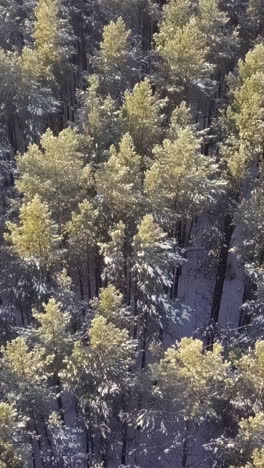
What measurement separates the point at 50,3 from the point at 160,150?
12.1 m

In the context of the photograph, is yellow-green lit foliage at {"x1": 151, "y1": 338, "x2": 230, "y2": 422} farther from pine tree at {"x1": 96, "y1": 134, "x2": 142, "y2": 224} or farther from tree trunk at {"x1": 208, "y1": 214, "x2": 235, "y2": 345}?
tree trunk at {"x1": 208, "y1": 214, "x2": 235, "y2": 345}

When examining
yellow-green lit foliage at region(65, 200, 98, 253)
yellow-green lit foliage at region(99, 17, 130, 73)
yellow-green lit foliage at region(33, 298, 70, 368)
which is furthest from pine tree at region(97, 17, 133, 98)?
yellow-green lit foliage at region(33, 298, 70, 368)

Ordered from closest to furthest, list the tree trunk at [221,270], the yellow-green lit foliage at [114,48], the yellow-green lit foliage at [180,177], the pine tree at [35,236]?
the pine tree at [35,236] < the yellow-green lit foliage at [180,177] < the tree trunk at [221,270] < the yellow-green lit foliage at [114,48]

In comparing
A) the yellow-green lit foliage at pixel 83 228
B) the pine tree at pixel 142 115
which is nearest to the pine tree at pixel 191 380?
the yellow-green lit foliage at pixel 83 228

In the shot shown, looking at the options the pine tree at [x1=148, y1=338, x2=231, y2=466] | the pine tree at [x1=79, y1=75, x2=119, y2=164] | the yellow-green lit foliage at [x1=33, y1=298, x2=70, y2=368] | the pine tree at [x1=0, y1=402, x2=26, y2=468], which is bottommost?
the pine tree at [x1=0, y1=402, x2=26, y2=468]

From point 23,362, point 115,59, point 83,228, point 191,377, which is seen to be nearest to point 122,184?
point 83,228

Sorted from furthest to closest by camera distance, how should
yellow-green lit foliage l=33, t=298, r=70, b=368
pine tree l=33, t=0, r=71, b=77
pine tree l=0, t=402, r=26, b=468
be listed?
pine tree l=33, t=0, r=71, b=77, yellow-green lit foliage l=33, t=298, r=70, b=368, pine tree l=0, t=402, r=26, b=468

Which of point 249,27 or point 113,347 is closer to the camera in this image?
point 113,347

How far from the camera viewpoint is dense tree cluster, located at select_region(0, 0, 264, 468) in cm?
1884

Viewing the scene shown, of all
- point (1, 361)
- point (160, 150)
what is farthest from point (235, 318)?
point (1, 361)

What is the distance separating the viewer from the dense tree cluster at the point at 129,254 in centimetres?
1884

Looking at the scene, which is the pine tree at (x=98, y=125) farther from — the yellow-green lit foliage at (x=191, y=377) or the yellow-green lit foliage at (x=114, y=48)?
the yellow-green lit foliage at (x=191, y=377)

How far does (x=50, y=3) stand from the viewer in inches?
1158

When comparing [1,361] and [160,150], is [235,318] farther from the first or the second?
[1,361]
